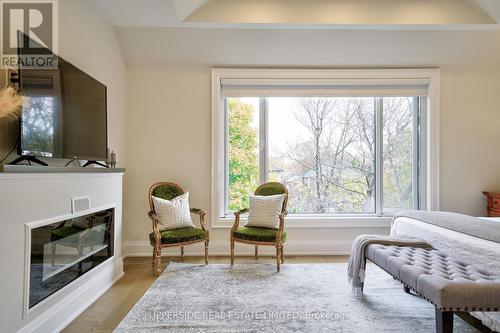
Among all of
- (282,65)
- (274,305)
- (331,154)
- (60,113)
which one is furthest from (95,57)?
(331,154)

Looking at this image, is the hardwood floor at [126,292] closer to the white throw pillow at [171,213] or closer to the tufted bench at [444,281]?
the white throw pillow at [171,213]

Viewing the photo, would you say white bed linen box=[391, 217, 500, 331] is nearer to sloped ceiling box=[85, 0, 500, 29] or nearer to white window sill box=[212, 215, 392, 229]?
white window sill box=[212, 215, 392, 229]

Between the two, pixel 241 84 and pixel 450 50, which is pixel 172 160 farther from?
pixel 450 50

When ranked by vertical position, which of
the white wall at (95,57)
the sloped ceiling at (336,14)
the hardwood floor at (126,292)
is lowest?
the hardwood floor at (126,292)

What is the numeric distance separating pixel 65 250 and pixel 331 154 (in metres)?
3.40

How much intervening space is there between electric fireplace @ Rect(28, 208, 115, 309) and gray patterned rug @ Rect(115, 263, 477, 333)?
565mm

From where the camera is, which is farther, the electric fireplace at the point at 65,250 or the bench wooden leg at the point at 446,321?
the electric fireplace at the point at 65,250

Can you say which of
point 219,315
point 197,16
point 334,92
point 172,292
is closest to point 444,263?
point 219,315

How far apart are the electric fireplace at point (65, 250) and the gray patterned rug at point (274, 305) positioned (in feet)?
1.85

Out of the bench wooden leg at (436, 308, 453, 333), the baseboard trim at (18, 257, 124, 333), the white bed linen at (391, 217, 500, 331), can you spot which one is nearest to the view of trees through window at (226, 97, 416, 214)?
the white bed linen at (391, 217, 500, 331)

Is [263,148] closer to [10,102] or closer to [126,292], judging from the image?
[126,292]

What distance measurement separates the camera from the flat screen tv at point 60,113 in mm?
1938

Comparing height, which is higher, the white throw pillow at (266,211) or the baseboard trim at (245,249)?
the white throw pillow at (266,211)

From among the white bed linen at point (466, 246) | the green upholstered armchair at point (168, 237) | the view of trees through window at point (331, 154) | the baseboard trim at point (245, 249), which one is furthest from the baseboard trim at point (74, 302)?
the white bed linen at point (466, 246)
